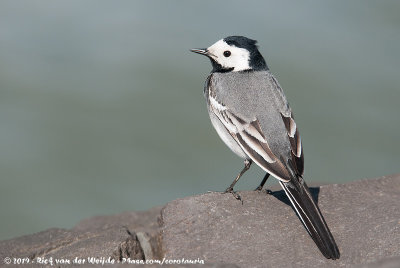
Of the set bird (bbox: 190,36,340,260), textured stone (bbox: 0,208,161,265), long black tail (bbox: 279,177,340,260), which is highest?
bird (bbox: 190,36,340,260)

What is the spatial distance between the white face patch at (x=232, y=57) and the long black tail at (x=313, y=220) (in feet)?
6.88

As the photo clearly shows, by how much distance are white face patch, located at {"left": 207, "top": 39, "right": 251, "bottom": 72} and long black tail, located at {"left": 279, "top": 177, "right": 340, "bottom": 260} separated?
82.5 inches

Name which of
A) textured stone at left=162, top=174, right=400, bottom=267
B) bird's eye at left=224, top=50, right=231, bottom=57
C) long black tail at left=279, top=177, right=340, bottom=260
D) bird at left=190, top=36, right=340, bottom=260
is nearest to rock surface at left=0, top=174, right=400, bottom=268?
textured stone at left=162, top=174, right=400, bottom=267

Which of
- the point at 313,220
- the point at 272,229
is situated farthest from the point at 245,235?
the point at 313,220

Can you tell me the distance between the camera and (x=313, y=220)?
6.41 meters

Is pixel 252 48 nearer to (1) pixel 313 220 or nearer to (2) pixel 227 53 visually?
(2) pixel 227 53

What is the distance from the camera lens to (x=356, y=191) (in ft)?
26.3

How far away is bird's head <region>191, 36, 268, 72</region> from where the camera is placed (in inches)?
324

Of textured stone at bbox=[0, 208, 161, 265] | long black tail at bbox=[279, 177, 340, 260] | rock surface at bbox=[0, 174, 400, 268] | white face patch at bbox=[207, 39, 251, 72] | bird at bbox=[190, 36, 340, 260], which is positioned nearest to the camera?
long black tail at bbox=[279, 177, 340, 260]

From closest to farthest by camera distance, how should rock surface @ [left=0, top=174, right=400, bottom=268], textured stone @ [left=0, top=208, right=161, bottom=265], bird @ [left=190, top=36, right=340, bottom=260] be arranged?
rock surface @ [left=0, top=174, right=400, bottom=268]
bird @ [left=190, top=36, right=340, bottom=260]
textured stone @ [left=0, top=208, right=161, bottom=265]

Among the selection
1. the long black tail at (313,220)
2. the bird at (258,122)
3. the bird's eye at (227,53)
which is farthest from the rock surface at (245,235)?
the bird's eye at (227,53)

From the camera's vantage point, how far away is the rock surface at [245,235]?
6.41 m

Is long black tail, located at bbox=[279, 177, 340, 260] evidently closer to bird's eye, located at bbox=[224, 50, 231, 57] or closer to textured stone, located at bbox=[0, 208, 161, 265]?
textured stone, located at bbox=[0, 208, 161, 265]

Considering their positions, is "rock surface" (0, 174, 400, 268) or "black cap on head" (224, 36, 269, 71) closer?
"rock surface" (0, 174, 400, 268)
